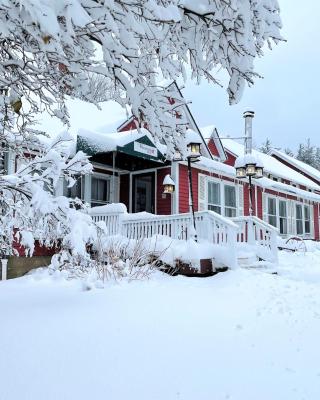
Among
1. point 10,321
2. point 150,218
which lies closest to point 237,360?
point 10,321

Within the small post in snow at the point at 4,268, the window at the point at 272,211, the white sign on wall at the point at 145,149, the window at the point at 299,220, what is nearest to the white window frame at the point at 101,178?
the white sign on wall at the point at 145,149

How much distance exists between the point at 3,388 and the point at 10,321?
158cm

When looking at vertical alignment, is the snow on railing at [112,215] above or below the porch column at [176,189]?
below

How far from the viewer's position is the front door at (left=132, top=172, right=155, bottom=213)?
14.5m

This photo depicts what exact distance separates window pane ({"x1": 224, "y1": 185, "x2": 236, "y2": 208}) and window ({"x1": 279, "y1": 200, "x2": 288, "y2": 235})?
16.2 ft

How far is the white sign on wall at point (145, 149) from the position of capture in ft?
38.0

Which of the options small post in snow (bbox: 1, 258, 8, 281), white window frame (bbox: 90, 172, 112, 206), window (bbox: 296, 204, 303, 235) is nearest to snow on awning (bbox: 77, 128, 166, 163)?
white window frame (bbox: 90, 172, 112, 206)

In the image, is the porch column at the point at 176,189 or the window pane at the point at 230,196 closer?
the porch column at the point at 176,189

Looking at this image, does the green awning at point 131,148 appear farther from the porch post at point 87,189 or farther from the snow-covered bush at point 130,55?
the snow-covered bush at point 130,55

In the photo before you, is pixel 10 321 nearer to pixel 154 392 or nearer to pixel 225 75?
pixel 154 392

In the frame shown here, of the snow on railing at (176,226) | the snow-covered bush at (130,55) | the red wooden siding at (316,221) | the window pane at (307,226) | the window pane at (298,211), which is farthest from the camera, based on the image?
the red wooden siding at (316,221)

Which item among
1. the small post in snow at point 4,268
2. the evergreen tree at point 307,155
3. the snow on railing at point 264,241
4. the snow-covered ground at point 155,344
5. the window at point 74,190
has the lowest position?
the snow-covered ground at point 155,344

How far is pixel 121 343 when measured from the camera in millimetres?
Result: 4137

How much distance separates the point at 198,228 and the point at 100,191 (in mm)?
5319
